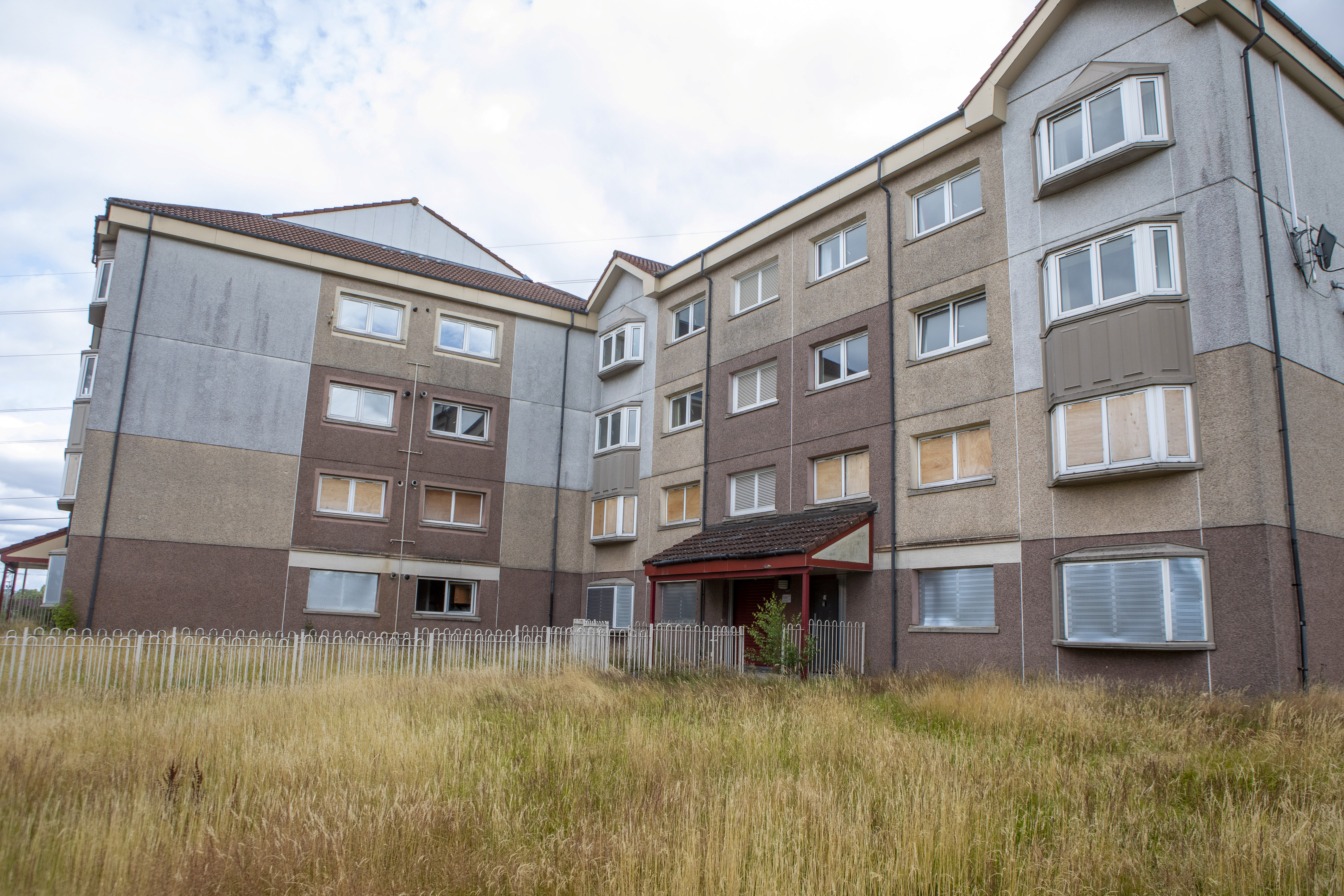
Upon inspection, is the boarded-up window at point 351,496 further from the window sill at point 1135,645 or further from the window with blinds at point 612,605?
the window sill at point 1135,645

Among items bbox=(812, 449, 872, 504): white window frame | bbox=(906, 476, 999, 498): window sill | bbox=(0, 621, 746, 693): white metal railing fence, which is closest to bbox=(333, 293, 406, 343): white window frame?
bbox=(0, 621, 746, 693): white metal railing fence

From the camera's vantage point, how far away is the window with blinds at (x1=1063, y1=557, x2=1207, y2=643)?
13023 millimetres

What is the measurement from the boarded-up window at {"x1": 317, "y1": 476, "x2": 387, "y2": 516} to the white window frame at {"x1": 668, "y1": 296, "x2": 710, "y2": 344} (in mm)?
9444

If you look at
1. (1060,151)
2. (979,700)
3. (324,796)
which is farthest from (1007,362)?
(324,796)

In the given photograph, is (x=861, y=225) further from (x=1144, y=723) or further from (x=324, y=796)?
(x=324, y=796)

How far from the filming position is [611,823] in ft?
18.7

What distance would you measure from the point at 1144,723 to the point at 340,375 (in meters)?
21.6

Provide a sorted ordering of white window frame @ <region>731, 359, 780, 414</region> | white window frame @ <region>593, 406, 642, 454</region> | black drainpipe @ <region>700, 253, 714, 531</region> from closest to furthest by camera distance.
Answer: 1. white window frame @ <region>731, 359, 780, 414</region>
2. black drainpipe @ <region>700, 253, 714, 531</region>
3. white window frame @ <region>593, 406, 642, 454</region>

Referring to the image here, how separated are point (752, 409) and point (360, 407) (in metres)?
11.2

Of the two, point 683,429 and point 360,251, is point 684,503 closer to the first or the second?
point 683,429

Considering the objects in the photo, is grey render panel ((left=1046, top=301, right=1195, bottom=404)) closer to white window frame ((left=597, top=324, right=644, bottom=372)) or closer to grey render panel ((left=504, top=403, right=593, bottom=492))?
white window frame ((left=597, top=324, right=644, bottom=372))

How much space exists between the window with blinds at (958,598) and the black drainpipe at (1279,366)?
4651mm

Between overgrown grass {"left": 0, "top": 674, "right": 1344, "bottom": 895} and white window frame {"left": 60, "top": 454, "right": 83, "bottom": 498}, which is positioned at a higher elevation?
white window frame {"left": 60, "top": 454, "right": 83, "bottom": 498}

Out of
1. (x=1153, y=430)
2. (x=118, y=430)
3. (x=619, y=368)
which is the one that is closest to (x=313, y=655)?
(x=118, y=430)
